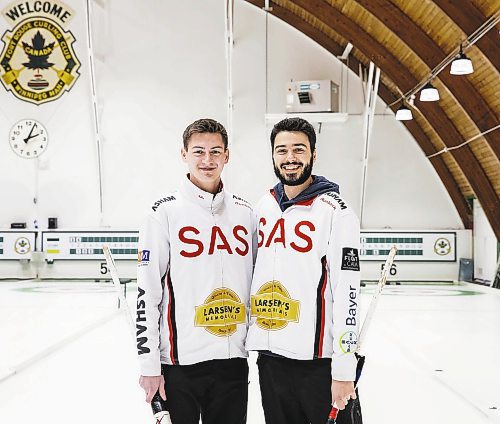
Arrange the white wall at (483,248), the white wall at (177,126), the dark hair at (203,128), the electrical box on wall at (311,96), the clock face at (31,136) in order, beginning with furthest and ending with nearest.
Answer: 1. the clock face at (31,136)
2. the white wall at (177,126)
3. the white wall at (483,248)
4. the electrical box on wall at (311,96)
5. the dark hair at (203,128)

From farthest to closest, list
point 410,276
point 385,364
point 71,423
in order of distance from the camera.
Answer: point 410,276
point 385,364
point 71,423

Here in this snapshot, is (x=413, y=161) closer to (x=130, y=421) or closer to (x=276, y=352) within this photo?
(x=130, y=421)

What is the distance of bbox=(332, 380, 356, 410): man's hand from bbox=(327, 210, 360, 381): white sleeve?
2cm

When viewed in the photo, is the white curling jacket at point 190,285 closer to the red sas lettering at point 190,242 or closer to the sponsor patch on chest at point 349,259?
the red sas lettering at point 190,242

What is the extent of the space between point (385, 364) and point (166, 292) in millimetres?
4333

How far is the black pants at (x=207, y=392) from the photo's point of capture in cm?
264

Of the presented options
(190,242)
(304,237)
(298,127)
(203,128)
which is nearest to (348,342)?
(304,237)

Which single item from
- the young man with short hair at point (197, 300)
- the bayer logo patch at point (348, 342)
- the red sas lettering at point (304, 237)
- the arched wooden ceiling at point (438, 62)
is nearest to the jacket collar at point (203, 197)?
the young man with short hair at point (197, 300)

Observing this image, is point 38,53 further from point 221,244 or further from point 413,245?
point 221,244

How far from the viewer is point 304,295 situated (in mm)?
2594

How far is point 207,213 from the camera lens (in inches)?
108

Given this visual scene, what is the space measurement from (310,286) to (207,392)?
2.25ft

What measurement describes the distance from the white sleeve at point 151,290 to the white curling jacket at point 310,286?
42 cm

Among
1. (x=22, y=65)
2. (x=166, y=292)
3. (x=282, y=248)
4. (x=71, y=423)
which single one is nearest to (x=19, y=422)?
(x=71, y=423)
